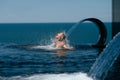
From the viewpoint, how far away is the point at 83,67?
137 feet

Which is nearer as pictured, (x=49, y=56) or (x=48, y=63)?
(x=48, y=63)

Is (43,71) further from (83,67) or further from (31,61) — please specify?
(31,61)

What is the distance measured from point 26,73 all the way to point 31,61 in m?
8.73

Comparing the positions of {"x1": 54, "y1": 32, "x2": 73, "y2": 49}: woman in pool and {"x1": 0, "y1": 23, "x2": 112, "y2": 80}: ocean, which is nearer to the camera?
{"x1": 0, "y1": 23, "x2": 112, "y2": 80}: ocean

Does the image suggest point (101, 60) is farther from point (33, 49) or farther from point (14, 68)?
point (33, 49)

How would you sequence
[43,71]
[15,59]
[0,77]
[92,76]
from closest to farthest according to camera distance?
[92,76] → [0,77] → [43,71] → [15,59]

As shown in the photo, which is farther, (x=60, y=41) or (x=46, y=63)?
(x=60, y=41)

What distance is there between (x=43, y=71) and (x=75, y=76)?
6.24 m

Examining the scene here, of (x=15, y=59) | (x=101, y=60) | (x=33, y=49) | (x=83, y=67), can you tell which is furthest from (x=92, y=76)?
(x=33, y=49)

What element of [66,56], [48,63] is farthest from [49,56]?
[48,63]

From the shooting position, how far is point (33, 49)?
56094mm

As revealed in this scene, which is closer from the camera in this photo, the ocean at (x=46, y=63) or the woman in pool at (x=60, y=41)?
the ocean at (x=46, y=63)

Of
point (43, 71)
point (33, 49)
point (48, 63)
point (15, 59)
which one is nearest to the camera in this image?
point (43, 71)

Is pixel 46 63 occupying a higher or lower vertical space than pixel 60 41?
higher
